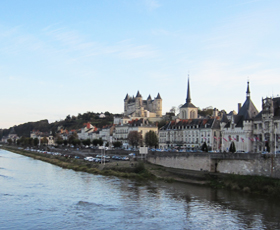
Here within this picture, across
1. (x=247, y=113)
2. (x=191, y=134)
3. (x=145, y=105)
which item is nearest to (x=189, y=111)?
(x=191, y=134)

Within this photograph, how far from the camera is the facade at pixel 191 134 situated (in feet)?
236

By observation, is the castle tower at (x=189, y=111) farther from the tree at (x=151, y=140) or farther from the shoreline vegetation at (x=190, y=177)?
the shoreline vegetation at (x=190, y=177)

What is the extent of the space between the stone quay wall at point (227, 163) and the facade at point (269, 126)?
8.41 meters

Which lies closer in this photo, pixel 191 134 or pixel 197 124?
pixel 197 124

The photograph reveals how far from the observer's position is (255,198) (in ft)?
106

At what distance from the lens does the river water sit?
2433 centimetres

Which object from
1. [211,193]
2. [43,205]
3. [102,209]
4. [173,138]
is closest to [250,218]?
[211,193]

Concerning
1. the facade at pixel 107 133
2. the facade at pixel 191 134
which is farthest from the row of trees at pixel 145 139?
the facade at pixel 107 133

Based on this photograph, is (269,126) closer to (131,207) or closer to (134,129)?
(131,207)

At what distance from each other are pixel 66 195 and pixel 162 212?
1114cm

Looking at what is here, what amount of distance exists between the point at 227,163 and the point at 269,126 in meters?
11.0

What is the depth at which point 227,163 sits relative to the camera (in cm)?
4125

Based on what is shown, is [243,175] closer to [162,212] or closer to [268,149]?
[268,149]

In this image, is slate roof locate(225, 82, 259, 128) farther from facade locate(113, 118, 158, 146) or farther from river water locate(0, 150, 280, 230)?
facade locate(113, 118, 158, 146)
